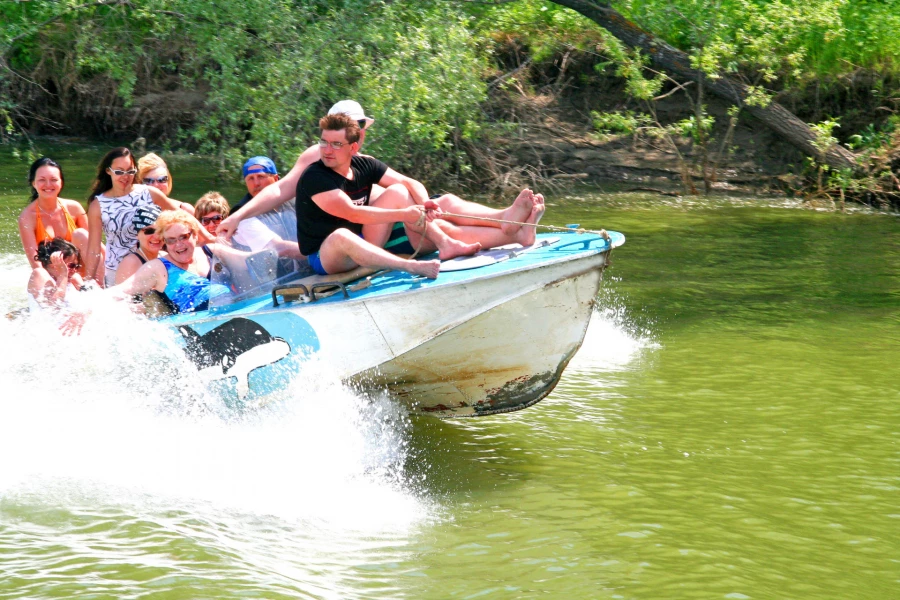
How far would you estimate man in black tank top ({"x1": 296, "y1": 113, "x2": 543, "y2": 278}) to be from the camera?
5.48m

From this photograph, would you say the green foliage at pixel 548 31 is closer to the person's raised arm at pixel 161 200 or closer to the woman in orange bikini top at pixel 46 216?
the person's raised arm at pixel 161 200

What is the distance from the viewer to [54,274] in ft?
20.3

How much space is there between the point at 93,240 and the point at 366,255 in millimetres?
2106

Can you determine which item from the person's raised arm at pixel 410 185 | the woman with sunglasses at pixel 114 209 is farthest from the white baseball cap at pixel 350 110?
the woman with sunglasses at pixel 114 209

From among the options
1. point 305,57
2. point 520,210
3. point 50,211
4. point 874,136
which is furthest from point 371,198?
point 874,136

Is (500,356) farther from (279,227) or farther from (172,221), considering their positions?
(172,221)

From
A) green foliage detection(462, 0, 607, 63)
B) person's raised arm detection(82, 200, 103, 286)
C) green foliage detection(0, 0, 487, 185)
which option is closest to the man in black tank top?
person's raised arm detection(82, 200, 103, 286)

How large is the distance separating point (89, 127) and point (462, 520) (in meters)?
16.1

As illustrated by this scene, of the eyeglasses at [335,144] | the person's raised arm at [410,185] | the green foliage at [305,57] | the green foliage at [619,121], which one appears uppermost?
the green foliage at [305,57]

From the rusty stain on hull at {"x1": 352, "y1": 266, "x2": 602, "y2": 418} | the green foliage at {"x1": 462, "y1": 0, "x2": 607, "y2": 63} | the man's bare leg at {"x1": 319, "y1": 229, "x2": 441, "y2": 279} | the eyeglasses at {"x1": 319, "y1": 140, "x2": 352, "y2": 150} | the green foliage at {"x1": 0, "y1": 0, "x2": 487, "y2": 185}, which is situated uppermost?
the green foliage at {"x1": 462, "y1": 0, "x2": 607, "y2": 63}

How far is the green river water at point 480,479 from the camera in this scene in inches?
171

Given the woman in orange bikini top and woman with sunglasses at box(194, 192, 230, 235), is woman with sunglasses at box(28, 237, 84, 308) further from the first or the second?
woman with sunglasses at box(194, 192, 230, 235)

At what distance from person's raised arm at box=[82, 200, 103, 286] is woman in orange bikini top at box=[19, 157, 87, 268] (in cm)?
30

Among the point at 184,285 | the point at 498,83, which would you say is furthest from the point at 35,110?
the point at 184,285
